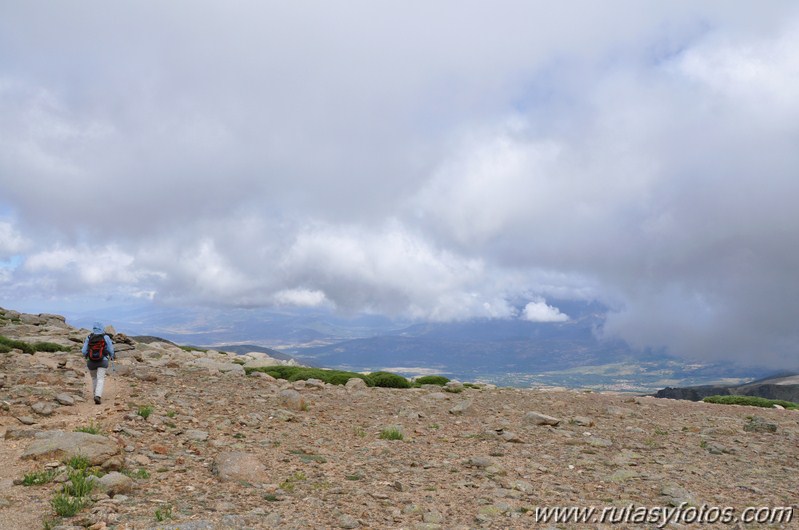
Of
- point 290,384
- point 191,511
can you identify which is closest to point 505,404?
point 290,384

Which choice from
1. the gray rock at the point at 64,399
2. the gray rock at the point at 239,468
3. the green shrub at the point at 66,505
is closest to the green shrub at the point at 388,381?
the gray rock at the point at 64,399

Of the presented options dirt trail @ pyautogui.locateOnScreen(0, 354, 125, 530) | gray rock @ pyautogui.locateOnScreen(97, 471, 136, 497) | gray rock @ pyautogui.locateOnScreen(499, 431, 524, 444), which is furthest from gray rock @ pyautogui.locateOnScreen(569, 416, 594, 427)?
dirt trail @ pyautogui.locateOnScreen(0, 354, 125, 530)

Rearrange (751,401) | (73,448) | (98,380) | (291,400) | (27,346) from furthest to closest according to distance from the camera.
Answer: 1. (751,401)
2. (27,346)
3. (291,400)
4. (98,380)
5. (73,448)

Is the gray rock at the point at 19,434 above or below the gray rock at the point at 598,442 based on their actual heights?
above

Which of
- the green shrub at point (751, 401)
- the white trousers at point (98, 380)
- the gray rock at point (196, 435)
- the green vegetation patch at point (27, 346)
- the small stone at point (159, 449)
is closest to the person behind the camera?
the small stone at point (159, 449)

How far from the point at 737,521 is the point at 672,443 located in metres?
7.91

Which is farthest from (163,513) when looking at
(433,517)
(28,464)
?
(433,517)

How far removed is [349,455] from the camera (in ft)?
→ 46.6

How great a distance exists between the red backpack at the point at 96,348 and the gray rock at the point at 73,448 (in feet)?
24.6

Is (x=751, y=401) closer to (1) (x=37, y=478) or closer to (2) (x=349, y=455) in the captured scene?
(2) (x=349, y=455)

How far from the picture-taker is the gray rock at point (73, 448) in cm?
1123

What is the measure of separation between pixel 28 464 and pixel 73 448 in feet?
3.24

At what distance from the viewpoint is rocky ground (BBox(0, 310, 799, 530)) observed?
31.2 ft

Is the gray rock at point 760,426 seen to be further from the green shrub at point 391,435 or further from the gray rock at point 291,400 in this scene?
the gray rock at point 291,400
